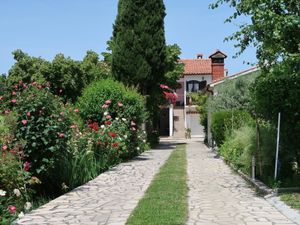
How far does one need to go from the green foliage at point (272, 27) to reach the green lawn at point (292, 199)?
8.84 ft

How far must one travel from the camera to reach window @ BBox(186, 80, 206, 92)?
58312 millimetres

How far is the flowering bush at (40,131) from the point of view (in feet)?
35.8

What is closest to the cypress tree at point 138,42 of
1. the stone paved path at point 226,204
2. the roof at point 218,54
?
the stone paved path at point 226,204

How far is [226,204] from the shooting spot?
30.1 feet

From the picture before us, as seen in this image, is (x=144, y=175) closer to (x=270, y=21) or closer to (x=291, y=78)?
(x=291, y=78)

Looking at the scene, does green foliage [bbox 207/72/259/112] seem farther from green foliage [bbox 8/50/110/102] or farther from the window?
the window

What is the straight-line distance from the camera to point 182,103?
5747 cm

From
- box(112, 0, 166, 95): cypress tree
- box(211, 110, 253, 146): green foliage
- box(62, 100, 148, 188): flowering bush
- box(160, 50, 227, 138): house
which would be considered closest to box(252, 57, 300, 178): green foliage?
box(62, 100, 148, 188): flowering bush

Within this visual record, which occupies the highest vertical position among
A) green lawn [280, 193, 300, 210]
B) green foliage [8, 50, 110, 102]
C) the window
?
the window

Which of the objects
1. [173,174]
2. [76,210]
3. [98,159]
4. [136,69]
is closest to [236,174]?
[173,174]

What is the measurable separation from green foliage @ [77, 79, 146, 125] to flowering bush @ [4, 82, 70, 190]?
7474 millimetres

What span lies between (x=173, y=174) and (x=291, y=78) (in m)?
4.86

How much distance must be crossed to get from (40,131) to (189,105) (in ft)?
150

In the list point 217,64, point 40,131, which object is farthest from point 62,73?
point 40,131
